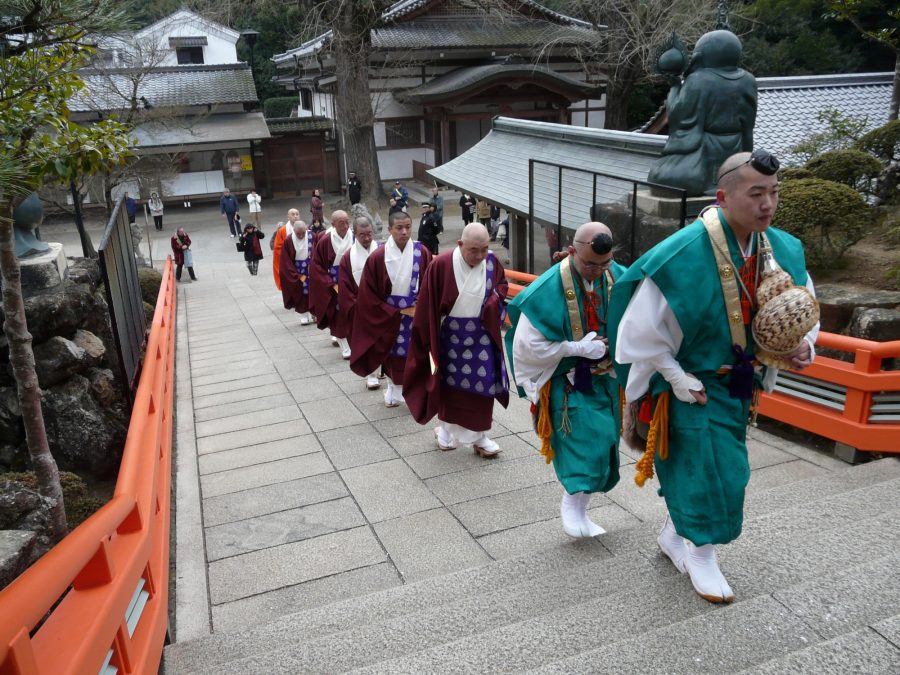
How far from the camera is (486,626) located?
280cm

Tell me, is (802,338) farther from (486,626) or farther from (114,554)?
(114,554)

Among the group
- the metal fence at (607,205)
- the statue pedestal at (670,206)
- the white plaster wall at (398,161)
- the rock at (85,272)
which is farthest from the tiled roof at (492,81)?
the rock at (85,272)

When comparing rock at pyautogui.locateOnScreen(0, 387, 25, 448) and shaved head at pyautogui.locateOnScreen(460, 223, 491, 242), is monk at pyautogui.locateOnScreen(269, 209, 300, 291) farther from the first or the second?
shaved head at pyautogui.locateOnScreen(460, 223, 491, 242)

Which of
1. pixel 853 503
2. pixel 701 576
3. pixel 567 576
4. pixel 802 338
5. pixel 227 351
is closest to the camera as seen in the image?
pixel 802 338

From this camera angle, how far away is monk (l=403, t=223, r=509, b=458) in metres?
4.96

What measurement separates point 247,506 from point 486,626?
2.34 meters

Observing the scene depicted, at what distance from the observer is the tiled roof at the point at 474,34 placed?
77.5ft

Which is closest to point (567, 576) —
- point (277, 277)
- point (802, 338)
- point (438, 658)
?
point (438, 658)

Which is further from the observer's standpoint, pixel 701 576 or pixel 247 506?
pixel 247 506

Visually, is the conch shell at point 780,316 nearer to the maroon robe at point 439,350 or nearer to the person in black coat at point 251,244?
the maroon robe at point 439,350

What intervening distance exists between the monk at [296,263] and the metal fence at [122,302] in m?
2.48

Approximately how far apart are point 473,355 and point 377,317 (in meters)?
1.44

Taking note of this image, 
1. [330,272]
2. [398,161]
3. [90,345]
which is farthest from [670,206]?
[398,161]

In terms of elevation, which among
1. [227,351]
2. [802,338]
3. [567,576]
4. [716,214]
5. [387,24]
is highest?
[387,24]
